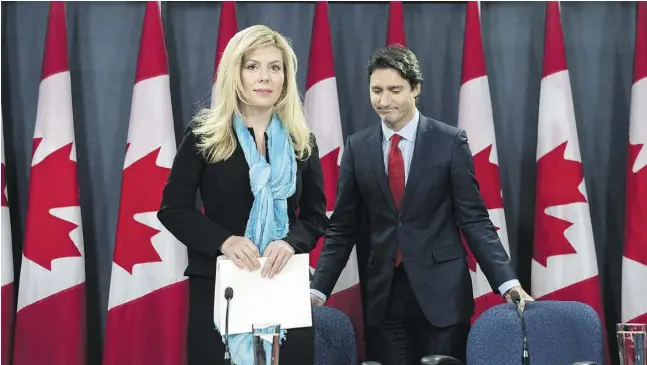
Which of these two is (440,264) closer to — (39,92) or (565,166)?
(565,166)

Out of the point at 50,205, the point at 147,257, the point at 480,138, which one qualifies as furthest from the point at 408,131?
the point at 50,205

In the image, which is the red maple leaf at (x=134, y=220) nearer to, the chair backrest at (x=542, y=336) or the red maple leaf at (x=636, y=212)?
the chair backrest at (x=542, y=336)

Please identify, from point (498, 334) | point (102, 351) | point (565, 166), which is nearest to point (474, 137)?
point (565, 166)

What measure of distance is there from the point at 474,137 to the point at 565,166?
448 millimetres

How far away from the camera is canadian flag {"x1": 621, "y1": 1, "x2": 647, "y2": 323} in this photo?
163 inches

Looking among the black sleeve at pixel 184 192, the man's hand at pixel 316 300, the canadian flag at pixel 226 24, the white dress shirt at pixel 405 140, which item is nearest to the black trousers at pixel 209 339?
the black sleeve at pixel 184 192

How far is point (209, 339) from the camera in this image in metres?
2.08

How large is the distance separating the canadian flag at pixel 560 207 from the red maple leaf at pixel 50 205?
2.18 meters

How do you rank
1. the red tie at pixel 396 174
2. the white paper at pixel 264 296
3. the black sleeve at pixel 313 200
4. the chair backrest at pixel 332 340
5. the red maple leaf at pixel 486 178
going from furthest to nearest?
the red maple leaf at pixel 486 178 < the red tie at pixel 396 174 < the chair backrest at pixel 332 340 < the black sleeve at pixel 313 200 < the white paper at pixel 264 296

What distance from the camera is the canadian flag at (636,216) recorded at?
414 cm

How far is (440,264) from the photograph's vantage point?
10.2 ft

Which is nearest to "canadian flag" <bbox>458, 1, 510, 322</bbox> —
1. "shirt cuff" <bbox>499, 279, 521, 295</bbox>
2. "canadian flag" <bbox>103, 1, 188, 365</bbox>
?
"shirt cuff" <bbox>499, 279, 521, 295</bbox>

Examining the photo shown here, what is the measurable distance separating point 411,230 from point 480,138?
1.18 meters

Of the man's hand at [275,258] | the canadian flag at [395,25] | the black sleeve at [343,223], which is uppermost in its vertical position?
the canadian flag at [395,25]
